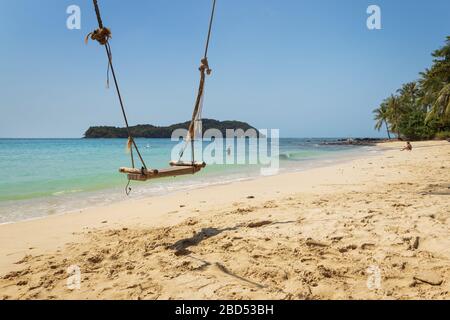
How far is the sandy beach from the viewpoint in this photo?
2.95 meters

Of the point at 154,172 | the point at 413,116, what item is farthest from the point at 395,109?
the point at 154,172

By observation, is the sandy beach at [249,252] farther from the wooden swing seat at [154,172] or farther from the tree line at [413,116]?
the tree line at [413,116]

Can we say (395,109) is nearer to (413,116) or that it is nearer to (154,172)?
(413,116)

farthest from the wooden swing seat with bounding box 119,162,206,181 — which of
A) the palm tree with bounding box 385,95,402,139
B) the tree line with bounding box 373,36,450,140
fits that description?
the palm tree with bounding box 385,95,402,139

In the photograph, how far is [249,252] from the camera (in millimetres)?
3818

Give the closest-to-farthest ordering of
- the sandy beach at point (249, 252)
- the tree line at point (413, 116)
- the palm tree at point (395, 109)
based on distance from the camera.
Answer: the sandy beach at point (249, 252), the tree line at point (413, 116), the palm tree at point (395, 109)

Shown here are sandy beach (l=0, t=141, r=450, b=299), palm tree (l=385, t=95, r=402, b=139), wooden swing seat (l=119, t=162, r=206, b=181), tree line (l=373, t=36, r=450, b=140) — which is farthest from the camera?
palm tree (l=385, t=95, r=402, b=139)

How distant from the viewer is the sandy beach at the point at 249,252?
9.66 ft

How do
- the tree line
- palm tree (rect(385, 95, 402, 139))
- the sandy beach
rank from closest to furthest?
the sandy beach, the tree line, palm tree (rect(385, 95, 402, 139))

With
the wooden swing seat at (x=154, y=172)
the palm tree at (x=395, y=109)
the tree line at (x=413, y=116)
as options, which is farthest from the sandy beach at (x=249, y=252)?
the palm tree at (x=395, y=109)

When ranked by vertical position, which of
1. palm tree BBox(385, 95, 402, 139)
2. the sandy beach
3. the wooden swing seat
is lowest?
the sandy beach

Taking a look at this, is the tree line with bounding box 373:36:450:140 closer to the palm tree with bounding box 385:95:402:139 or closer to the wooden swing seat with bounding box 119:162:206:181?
the palm tree with bounding box 385:95:402:139

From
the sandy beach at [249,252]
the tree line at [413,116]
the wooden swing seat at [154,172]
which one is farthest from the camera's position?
the tree line at [413,116]
